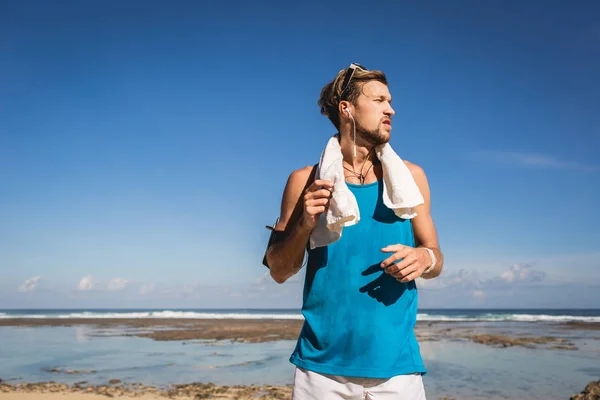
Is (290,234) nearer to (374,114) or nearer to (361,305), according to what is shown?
(361,305)

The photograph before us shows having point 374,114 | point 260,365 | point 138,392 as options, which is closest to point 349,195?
point 374,114

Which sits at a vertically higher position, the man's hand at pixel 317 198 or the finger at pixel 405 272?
the man's hand at pixel 317 198

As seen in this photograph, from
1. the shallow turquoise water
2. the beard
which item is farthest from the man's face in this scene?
the shallow turquoise water

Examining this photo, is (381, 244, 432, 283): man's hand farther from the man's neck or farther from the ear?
the ear

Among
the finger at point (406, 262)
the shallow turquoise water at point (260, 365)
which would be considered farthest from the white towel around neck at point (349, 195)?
the shallow turquoise water at point (260, 365)

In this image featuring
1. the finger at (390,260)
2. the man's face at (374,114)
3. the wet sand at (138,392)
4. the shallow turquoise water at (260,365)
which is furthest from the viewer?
the shallow turquoise water at (260,365)

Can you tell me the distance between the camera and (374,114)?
7.83 ft

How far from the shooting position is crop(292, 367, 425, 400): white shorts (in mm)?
2105

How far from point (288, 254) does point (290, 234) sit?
9 cm

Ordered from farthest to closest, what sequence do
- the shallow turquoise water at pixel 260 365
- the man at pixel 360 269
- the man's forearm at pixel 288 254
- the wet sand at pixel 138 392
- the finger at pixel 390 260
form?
the shallow turquoise water at pixel 260 365
the wet sand at pixel 138 392
the man's forearm at pixel 288 254
the man at pixel 360 269
the finger at pixel 390 260

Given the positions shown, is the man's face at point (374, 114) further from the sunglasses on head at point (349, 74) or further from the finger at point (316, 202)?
the finger at point (316, 202)

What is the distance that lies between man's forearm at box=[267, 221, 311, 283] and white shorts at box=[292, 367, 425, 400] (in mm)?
442

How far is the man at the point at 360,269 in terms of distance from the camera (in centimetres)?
211

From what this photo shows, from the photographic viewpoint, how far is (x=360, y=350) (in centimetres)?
213
